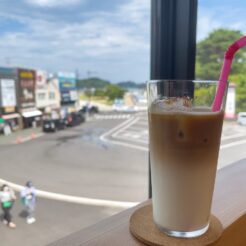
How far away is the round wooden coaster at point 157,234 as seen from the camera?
36 cm

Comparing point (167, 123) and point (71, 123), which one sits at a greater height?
point (167, 123)

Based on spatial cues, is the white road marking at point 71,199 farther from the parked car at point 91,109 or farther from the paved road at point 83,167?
the parked car at point 91,109

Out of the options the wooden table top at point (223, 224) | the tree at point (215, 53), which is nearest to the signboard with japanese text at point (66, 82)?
the tree at point (215, 53)

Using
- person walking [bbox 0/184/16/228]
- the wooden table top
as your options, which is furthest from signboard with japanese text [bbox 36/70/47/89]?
the wooden table top

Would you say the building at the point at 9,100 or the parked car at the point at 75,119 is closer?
the building at the point at 9,100

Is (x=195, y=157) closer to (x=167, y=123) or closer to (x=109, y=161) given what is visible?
(x=167, y=123)

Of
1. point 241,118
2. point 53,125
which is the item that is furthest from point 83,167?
point 241,118

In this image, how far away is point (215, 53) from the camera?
108cm

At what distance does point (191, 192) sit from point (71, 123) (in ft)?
6.10

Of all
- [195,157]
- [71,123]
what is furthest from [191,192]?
[71,123]

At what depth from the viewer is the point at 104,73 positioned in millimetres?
1377

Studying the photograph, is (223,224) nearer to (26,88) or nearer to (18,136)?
(18,136)

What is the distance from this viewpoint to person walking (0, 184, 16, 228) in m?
1.09

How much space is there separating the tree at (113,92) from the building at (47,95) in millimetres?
436
